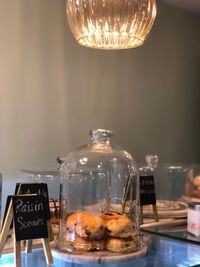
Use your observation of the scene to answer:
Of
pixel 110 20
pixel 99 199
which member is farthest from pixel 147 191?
pixel 110 20

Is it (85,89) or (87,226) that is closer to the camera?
(87,226)

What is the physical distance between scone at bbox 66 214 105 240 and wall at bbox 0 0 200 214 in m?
1.07

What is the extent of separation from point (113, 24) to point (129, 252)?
28.8 inches

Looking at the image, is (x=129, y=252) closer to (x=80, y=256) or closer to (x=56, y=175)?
(x=80, y=256)

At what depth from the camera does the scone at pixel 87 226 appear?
1.22 m

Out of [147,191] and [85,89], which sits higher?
[85,89]

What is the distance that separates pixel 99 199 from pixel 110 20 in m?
0.64

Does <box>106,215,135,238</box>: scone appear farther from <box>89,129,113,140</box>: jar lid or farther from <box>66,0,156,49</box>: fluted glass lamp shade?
<box>66,0,156,49</box>: fluted glass lamp shade

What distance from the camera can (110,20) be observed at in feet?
4.75

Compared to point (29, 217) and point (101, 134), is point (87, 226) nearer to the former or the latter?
point (29, 217)

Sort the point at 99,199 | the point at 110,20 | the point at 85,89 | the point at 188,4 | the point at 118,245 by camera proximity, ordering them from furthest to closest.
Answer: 1. the point at 188,4
2. the point at 85,89
3. the point at 99,199
4. the point at 110,20
5. the point at 118,245

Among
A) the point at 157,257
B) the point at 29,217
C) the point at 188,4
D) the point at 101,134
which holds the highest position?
the point at 188,4

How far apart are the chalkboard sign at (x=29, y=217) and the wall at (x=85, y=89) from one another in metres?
1.18

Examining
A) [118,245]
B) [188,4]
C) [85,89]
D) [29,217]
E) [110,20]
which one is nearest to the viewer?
[29,217]
